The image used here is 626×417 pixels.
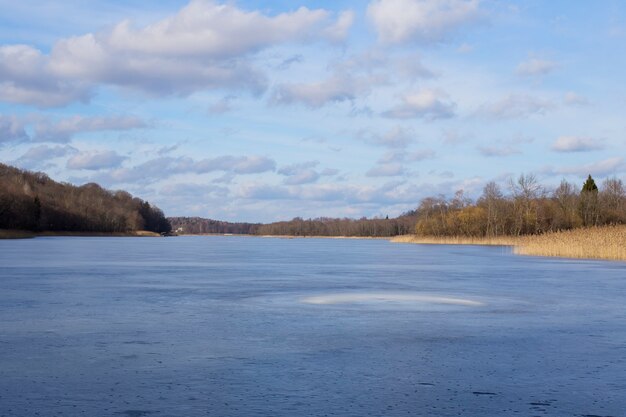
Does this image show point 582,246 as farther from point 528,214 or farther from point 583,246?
point 528,214

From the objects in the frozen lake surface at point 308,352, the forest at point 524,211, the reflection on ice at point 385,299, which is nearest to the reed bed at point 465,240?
the forest at point 524,211

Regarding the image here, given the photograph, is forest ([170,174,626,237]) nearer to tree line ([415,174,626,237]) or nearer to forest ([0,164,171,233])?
tree line ([415,174,626,237])

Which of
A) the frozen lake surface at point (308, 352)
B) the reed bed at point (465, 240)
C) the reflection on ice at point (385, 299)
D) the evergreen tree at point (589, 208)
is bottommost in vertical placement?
the frozen lake surface at point (308, 352)

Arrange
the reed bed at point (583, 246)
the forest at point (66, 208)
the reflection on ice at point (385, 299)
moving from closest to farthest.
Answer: the reflection on ice at point (385, 299), the reed bed at point (583, 246), the forest at point (66, 208)

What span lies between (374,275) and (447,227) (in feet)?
180

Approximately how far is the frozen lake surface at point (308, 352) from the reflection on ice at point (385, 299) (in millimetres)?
46

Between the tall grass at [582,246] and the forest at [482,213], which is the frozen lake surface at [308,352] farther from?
the forest at [482,213]

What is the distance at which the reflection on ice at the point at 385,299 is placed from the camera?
47.8ft

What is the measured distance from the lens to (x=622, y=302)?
14797 millimetres

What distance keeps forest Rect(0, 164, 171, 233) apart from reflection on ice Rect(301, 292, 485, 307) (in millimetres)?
72234

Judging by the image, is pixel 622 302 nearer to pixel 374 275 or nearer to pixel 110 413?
pixel 374 275

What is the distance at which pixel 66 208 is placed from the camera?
113 metres

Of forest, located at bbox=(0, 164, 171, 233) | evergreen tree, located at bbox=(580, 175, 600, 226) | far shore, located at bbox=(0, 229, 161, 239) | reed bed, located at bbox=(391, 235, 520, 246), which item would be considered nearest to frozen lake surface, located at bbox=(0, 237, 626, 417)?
reed bed, located at bbox=(391, 235, 520, 246)

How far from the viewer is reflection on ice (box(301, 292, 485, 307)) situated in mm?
14578
